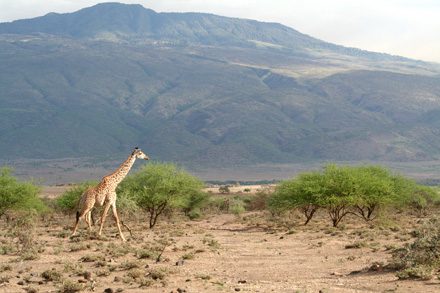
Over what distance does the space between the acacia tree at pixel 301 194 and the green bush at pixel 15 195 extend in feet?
56.8

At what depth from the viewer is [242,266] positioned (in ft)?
74.5

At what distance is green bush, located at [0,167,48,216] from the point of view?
4650cm

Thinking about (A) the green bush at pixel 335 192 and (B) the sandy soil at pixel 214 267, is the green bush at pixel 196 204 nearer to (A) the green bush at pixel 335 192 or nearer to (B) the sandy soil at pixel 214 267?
(A) the green bush at pixel 335 192

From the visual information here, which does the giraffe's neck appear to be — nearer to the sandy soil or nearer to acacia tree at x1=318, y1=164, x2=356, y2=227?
the sandy soil

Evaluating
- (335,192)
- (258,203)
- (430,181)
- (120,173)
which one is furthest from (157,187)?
(430,181)

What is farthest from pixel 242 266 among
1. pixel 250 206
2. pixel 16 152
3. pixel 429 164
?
pixel 16 152

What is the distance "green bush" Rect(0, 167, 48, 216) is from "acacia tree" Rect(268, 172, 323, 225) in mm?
17322

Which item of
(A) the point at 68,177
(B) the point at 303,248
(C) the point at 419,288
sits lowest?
(A) the point at 68,177

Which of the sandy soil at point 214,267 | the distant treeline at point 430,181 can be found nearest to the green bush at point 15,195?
the sandy soil at point 214,267

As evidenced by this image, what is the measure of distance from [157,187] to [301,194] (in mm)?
9824

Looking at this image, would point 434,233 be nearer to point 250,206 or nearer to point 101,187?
point 101,187

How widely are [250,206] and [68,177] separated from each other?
276 feet

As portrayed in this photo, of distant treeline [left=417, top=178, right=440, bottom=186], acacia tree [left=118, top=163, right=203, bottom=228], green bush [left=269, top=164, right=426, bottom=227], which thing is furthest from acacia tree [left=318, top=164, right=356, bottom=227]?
distant treeline [left=417, top=178, right=440, bottom=186]

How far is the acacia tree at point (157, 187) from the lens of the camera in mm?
47188
